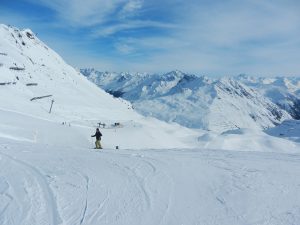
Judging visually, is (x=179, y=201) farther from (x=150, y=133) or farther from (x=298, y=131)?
(x=298, y=131)

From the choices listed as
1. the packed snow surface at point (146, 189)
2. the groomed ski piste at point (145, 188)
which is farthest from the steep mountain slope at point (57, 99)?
the packed snow surface at point (146, 189)

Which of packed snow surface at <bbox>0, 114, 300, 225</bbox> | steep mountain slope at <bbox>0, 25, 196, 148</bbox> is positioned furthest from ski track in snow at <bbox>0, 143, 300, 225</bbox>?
steep mountain slope at <bbox>0, 25, 196, 148</bbox>

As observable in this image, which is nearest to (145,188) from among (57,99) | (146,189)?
(146,189)

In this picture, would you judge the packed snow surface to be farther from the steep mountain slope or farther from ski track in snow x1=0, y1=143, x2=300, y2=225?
the steep mountain slope

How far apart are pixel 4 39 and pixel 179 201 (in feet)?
352

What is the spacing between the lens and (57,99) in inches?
3329

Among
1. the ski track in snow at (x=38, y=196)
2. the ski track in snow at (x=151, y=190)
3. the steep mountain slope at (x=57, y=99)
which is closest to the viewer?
the ski track in snow at (x=38, y=196)

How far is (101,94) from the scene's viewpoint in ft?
388

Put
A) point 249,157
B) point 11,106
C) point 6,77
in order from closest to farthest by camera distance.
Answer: point 249,157 → point 11,106 → point 6,77

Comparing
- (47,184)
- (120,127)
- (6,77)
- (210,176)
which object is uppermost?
(6,77)

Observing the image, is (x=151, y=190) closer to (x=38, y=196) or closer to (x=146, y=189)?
(x=146, y=189)

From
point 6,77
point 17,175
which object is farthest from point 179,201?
point 6,77

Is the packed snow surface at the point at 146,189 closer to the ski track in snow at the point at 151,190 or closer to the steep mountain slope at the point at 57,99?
the ski track in snow at the point at 151,190

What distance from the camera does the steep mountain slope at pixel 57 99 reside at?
2233 inches
